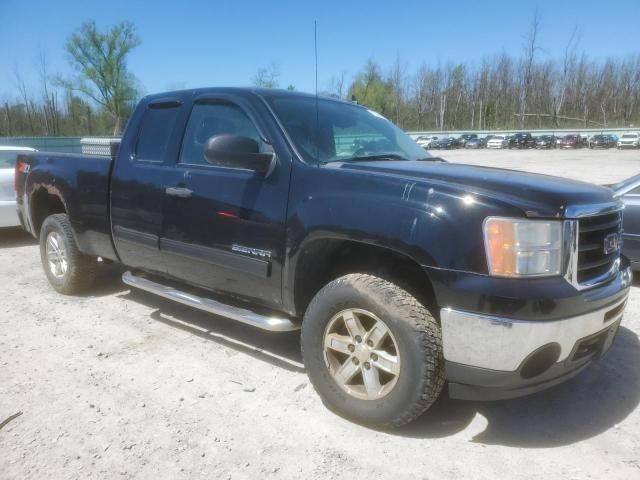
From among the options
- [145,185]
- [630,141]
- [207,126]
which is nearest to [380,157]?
[207,126]

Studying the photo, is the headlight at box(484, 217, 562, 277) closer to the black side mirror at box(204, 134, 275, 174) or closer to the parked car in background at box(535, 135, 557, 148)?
the black side mirror at box(204, 134, 275, 174)

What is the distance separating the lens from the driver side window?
3410mm

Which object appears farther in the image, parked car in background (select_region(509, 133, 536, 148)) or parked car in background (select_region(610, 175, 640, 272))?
parked car in background (select_region(509, 133, 536, 148))

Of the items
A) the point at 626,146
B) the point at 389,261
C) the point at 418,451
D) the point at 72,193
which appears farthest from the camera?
the point at 626,146

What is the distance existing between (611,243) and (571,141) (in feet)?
181

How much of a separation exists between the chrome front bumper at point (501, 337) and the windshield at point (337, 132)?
4.27 ft

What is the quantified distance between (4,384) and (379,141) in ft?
9.74

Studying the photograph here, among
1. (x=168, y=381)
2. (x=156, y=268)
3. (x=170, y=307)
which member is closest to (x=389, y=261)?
(x=168, y=381)

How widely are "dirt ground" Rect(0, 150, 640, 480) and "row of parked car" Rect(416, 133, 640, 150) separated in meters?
45.6

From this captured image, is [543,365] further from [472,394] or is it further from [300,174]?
[300,174]

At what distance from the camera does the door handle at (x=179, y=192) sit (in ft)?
11.3

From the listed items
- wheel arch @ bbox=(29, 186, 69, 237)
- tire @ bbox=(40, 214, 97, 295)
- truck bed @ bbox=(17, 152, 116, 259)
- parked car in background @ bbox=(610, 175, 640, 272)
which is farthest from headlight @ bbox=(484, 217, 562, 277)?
wheel arch @ bbox=(29, 186, 69, 237)

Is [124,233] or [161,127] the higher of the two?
[161,127]

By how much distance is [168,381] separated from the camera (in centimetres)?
325
